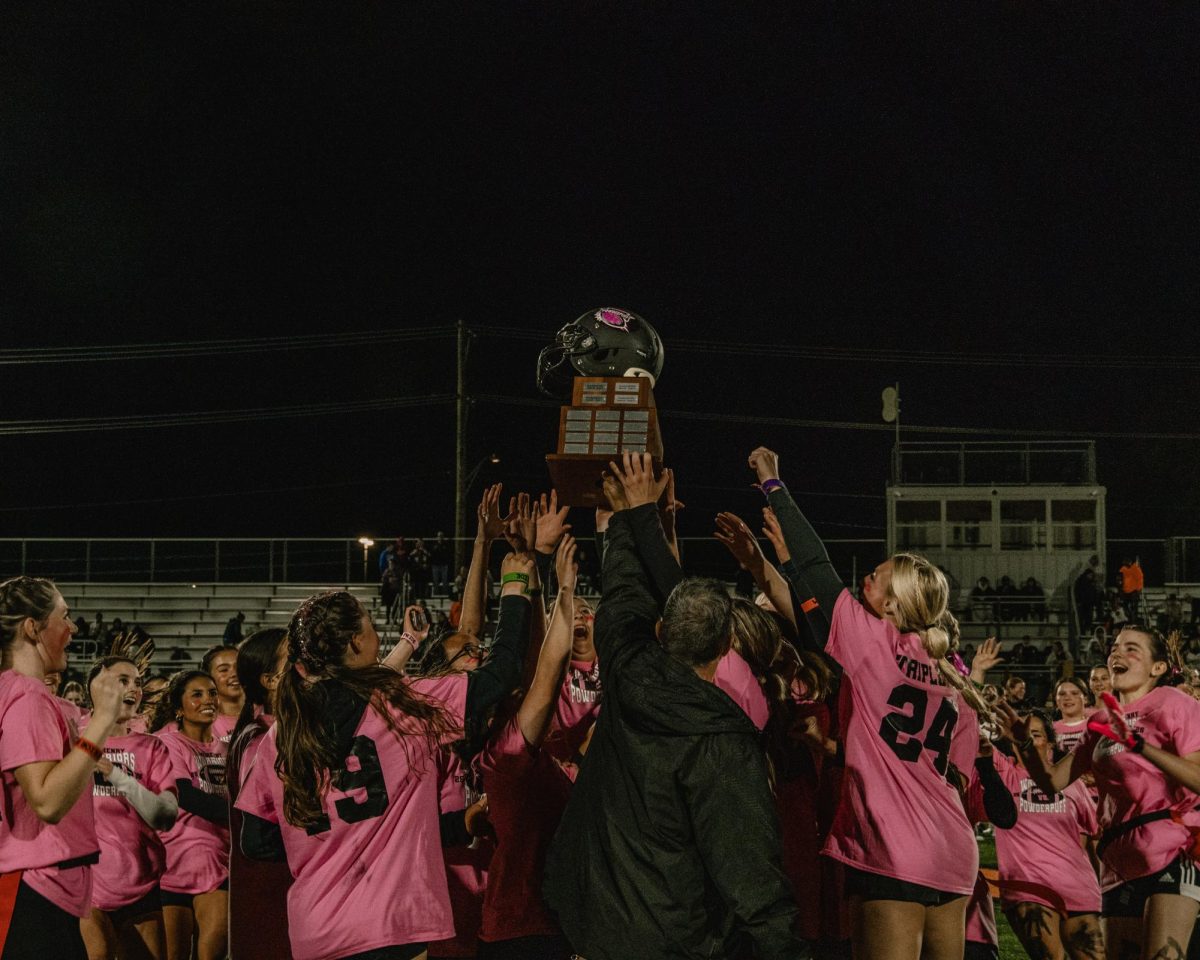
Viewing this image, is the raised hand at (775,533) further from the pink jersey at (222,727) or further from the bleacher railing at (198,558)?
the bleacher railing at (198,558)

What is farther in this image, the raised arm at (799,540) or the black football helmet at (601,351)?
the black football helmet at (601,351)

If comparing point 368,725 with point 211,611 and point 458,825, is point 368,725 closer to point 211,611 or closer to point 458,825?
point 458,825

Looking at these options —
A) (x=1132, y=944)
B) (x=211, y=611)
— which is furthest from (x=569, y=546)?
(x=211, y=611)

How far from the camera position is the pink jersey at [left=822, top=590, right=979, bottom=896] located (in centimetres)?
465

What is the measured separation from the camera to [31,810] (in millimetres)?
4152

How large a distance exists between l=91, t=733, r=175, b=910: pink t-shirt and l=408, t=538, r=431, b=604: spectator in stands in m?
21.5

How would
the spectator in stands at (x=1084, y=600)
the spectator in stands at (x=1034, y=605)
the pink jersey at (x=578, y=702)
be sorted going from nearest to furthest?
the pink jersey at (x=578, y=702), the spectator in stands at (x=1084, y=600), the spectator in stands at (x=1034, y=605)

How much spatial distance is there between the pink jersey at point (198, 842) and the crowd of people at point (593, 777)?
14 mm

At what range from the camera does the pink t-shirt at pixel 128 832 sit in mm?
6316

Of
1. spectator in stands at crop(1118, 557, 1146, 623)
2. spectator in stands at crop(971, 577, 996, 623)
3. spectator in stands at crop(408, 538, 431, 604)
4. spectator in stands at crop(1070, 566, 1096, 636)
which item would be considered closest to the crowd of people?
spectator in stands at crop(408, 538, 431, 604)

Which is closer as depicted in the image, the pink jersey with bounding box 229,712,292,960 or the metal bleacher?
the pink jersey with bounding box 229,712,292,960

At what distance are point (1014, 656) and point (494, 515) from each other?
22.3m

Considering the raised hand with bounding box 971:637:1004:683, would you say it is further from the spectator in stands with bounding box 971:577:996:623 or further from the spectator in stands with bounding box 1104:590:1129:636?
the spectator in stands with bounding box 971:577:996:623

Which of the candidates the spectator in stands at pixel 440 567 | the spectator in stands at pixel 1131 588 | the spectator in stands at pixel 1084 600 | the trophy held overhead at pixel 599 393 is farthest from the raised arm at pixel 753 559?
the spectator in stands at pixel 1131 588
